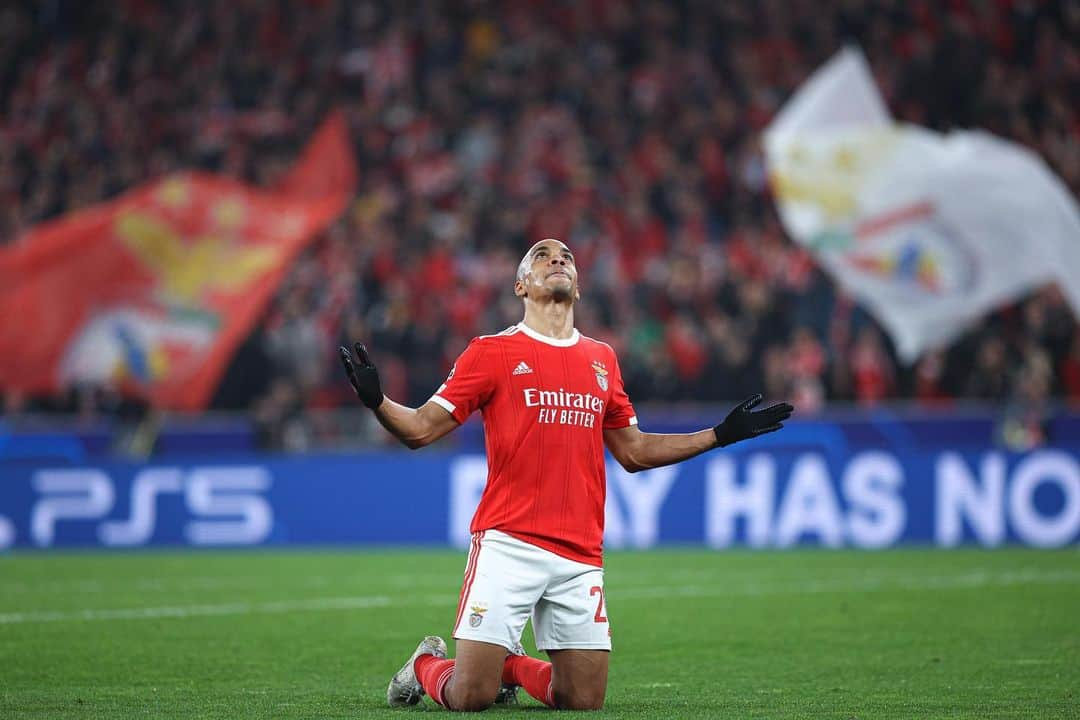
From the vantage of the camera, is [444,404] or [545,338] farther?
[545,338]

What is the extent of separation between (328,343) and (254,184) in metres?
5.44

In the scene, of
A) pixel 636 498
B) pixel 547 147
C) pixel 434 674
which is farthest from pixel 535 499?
pixel 547 147

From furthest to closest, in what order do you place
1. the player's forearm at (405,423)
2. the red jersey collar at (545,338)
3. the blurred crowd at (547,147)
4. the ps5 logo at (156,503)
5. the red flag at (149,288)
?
the blurred crowd at (547,147) → the red flag at (149,288) → the ps5 logo at (156,503) → the red jersey collar at (545,338) → the player's forearm at (405,423)

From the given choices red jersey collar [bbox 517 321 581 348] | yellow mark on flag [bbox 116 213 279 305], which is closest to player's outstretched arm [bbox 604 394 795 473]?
red jersey collar [bbox 517 321 581 348]

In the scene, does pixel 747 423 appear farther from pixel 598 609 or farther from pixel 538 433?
pixel 598 609

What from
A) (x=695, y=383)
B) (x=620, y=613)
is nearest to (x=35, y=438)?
(x=695, y=383)

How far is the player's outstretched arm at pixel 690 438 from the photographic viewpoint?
7480 mm

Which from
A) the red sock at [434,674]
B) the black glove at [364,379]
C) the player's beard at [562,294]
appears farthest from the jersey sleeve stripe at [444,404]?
the red sock at [434,674]

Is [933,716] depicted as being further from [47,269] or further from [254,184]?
[254,184]

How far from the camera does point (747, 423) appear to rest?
751cm

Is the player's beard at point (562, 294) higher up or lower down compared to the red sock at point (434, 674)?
higher up

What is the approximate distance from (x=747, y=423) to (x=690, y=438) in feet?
1.15

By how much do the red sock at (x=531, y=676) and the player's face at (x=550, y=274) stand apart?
167 cm

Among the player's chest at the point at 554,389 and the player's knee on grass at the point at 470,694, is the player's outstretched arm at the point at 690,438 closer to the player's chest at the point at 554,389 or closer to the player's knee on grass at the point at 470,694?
the player's chest at the point at 554,389
